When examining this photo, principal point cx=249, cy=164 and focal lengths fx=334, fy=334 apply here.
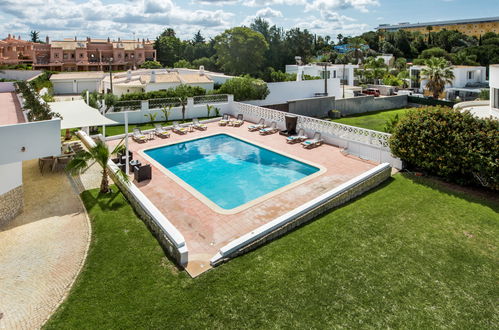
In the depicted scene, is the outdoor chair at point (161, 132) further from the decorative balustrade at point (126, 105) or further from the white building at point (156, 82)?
the white building at point (156, 82)

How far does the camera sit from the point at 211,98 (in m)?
27.8

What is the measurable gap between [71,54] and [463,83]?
73441 millimetres

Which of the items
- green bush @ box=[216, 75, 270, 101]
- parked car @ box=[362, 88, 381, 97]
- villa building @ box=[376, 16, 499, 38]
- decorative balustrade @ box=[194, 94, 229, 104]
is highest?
villa building @ box=[376, 16, 499, 38]

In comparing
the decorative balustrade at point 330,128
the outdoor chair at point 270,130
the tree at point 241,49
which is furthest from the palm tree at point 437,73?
the tree at point 241,49

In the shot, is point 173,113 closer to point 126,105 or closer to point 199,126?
point 126,105

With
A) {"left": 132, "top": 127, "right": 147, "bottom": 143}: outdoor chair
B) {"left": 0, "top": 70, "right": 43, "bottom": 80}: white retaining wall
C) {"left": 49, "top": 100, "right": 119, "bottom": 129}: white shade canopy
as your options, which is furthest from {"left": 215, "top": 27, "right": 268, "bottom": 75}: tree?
{"left": 49, "top": 100, "right": 119, "bottom": 129}: white shade canopy

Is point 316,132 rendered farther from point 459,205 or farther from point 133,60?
point 133,60

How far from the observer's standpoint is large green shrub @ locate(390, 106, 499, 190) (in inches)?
473

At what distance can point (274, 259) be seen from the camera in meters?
8.77

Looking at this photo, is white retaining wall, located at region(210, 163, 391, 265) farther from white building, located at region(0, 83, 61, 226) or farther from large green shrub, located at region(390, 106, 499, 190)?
white building, located at region(0, 83, 61, 226)

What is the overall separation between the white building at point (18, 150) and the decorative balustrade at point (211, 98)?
16.6m

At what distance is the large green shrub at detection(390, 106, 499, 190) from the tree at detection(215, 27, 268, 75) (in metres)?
43.6

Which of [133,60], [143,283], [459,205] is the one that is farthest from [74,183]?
[133,60]

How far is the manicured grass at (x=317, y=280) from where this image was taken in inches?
271
